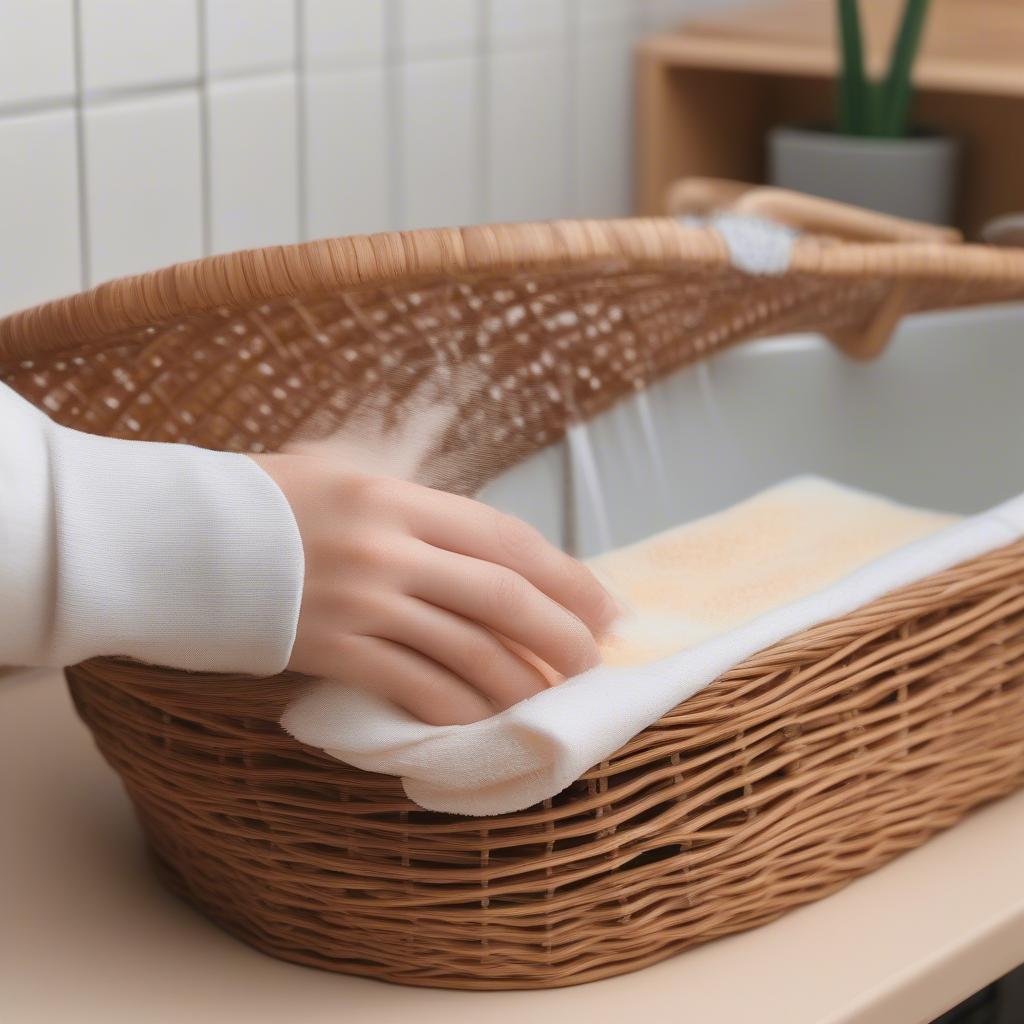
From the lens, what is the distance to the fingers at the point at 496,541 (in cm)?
53

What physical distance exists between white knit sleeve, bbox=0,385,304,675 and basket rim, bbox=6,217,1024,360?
8cm

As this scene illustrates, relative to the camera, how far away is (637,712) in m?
0.51

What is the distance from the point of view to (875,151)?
120cm

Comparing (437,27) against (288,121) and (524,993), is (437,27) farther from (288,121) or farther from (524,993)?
(524,993)

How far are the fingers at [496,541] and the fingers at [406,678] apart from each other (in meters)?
0.04

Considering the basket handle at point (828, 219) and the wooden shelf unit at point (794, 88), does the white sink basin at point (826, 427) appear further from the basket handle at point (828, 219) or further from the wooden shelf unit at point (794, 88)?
the wooden shelf unit at point (794, 88)

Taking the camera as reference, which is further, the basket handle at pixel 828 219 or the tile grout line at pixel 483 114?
the tile grout line at pixel 483 114

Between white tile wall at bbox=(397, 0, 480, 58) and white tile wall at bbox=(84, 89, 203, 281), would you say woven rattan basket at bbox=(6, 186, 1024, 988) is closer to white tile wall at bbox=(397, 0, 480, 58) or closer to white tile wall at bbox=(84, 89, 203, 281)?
white tile wall at bbox=(84, 89, 203, 281)

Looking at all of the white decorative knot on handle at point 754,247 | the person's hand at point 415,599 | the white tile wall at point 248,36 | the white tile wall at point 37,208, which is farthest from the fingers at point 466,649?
the white tile wall at point 248,36

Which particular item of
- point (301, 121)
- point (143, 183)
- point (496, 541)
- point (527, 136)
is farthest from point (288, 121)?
point (496, 541)

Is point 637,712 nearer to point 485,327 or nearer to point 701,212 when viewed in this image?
point 485,327

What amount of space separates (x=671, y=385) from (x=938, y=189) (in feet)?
1.44

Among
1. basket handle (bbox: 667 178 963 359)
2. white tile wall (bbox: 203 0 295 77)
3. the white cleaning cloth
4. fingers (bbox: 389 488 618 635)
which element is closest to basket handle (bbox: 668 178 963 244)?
basket handle (bbox: 667 178 963 359)

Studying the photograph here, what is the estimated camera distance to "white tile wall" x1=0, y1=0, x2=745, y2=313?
2.87 ft
